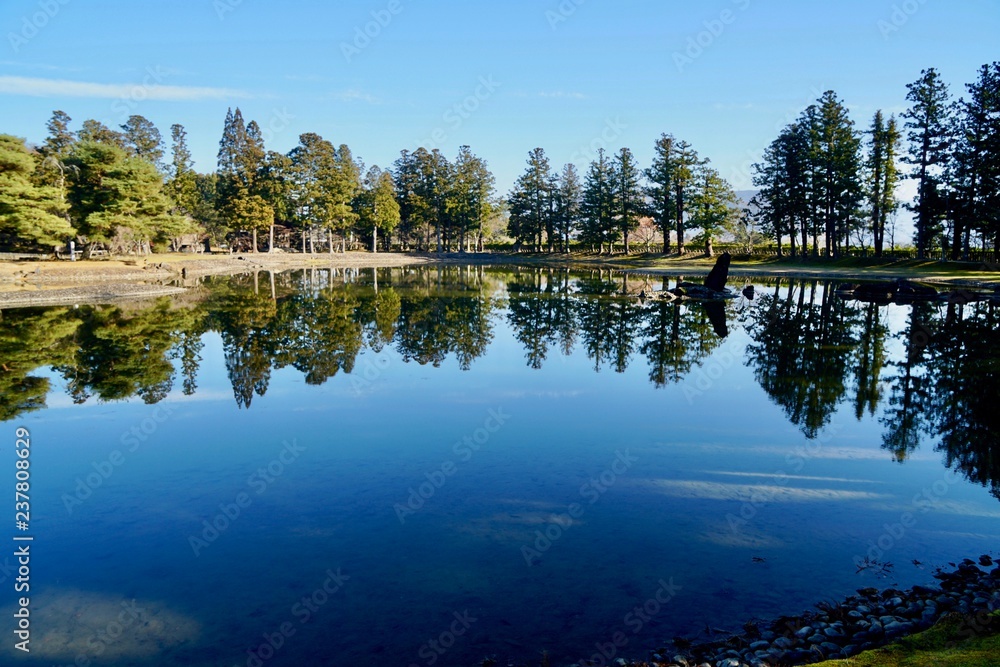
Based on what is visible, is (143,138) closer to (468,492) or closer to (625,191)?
(625,191)

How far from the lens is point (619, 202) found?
71.1 m

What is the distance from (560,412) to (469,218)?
70.3 metres

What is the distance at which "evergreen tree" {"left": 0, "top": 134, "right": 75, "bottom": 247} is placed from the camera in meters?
37.8

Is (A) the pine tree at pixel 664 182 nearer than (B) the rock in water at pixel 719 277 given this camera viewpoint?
No

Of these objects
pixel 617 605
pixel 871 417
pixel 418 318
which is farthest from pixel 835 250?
pixel 617 605

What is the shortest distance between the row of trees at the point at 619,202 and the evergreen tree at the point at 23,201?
49.7 meters

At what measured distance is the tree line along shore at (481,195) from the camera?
42469 millimetres

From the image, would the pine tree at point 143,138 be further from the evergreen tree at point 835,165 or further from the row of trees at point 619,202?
the evergreen tree at point 835,165

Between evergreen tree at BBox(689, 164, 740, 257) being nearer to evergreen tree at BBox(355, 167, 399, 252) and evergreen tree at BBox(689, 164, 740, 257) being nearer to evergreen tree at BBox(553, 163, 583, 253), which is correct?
evergreen tree at BBox(553, 163, 583, 253)

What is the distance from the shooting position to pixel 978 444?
11.0 metres

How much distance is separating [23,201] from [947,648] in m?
46.7

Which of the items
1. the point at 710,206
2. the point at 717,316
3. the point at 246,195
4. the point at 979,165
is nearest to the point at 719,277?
the point at 717,316

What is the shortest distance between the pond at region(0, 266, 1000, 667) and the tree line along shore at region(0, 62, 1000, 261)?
28.2 meters

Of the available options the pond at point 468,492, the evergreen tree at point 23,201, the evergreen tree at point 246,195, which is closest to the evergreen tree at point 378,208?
the evergreen tree at point 246,195
